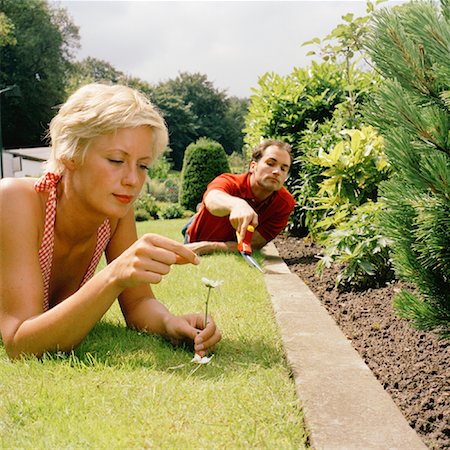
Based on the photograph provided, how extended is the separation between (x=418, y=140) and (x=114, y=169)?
117cm

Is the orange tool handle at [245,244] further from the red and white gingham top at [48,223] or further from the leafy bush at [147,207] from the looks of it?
the leafy bush at [147,207]

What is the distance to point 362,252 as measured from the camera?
3.71 metres

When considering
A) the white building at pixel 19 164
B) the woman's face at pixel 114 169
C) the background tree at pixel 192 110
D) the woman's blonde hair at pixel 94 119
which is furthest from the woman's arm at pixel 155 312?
the background tree at pixel 192 110

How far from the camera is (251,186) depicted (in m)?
5.41

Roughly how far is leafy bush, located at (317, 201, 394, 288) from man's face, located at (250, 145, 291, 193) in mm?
A: 1306

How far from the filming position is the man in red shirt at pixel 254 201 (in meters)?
5.12

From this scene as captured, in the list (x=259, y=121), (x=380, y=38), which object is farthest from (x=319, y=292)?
(x=259, y=121)

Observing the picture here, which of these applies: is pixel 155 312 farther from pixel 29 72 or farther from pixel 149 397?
pixel 29 72

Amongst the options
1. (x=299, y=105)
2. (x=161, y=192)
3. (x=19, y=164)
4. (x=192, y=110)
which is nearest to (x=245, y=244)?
(x=299, y=105)

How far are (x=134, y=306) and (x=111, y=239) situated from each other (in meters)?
0.37

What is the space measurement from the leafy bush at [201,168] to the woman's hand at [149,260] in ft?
42.5

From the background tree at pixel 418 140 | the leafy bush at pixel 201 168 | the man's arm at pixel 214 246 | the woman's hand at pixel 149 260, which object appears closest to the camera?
the background tree at pixel 418 140

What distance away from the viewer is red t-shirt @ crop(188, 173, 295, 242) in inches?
209

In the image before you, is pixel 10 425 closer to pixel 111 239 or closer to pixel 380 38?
pixel 111 239
